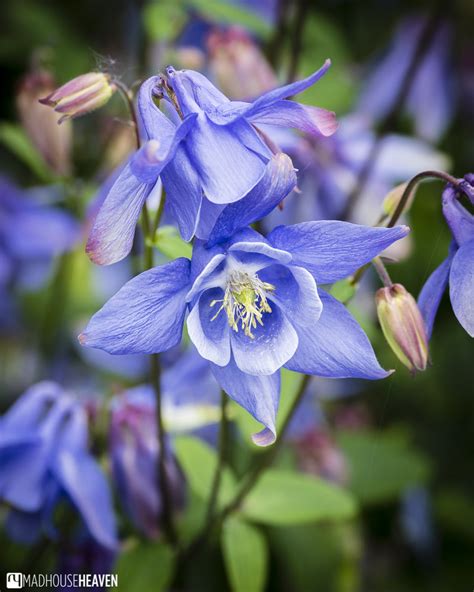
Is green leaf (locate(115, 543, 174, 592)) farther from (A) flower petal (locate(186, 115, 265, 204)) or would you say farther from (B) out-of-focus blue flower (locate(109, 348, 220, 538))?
(A) flower petal (locate(186, 115, 265, 204))

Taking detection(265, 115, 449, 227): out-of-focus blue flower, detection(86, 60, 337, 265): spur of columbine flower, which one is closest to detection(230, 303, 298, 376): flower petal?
detection(86, 60, 337, 265): spur of columbine flower

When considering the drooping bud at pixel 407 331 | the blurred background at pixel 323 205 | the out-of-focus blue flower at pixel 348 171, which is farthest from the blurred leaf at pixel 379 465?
the drooping bud at pixel 407 331

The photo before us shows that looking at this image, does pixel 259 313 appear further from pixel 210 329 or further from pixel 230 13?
pixel 230 13

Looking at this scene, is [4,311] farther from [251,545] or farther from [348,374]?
[348,374]

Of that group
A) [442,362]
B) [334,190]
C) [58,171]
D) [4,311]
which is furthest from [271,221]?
[4,311]

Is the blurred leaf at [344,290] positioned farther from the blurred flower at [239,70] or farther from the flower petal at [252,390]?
the blurred flower at [239,70]

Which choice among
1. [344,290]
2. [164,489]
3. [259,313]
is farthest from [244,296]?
[164,489]
